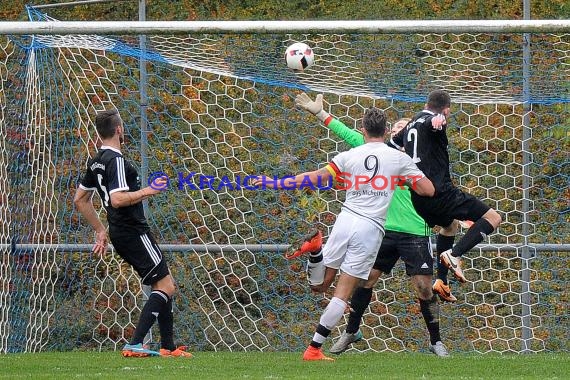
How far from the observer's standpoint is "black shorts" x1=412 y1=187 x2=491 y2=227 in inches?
316

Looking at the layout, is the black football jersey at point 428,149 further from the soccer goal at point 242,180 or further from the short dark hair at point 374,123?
the soccer goal at point 242,180

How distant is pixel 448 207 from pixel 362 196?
95cm


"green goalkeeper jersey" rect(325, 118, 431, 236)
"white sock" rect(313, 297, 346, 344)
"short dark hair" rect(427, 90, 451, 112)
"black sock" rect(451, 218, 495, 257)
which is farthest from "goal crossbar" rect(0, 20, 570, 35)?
"white sock" rect(313, 297, 346, 344)

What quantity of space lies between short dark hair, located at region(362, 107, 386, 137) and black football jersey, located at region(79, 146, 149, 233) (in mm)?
1817

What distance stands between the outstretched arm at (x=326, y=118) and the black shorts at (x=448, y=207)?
615 millimetres

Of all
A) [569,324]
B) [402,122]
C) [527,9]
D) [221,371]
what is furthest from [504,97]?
[221,371]

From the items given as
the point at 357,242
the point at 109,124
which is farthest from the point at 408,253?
the point at 109,124

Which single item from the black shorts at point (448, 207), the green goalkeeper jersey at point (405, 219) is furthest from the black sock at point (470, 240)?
the green goalkeeper jersey at point (405, 219)

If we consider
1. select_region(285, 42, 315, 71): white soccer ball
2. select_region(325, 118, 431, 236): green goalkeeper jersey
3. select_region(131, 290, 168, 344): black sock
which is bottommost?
select_region(131, 290, 168, 344): black sock

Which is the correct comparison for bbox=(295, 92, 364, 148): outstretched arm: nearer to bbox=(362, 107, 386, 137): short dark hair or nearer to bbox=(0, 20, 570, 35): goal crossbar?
bbox=(362, 107, 386, 137): short dark hair

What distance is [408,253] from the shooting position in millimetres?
8281

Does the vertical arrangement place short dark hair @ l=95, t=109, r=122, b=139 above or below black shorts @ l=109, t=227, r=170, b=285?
above

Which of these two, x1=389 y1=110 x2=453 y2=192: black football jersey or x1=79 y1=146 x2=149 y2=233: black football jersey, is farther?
x1=389 y1=110 x2=453 y2=192: black football jersey

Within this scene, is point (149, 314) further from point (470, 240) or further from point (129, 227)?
point (470, 240)
